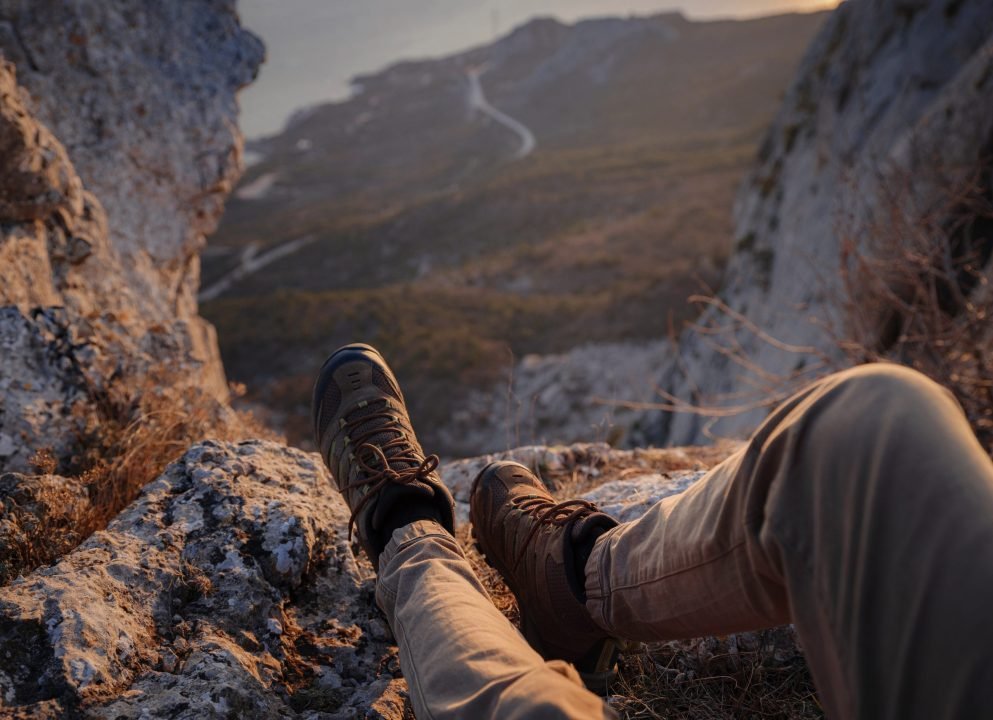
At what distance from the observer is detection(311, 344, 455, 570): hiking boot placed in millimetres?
1986

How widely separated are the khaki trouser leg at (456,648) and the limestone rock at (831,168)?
3.33 m

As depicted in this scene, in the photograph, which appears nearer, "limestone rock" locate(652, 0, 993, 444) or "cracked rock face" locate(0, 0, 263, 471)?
"cracked rock face" locate(0, 0, 263, 471)

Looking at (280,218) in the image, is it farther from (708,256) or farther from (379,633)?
(379,633)

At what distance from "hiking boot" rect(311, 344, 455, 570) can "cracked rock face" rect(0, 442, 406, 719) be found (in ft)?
0.73

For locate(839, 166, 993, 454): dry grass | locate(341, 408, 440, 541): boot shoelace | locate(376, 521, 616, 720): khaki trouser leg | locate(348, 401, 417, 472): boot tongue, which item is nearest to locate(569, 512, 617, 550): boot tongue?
locate(376, 521, 616, 720): khaki trouser leg

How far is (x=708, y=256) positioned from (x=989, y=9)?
10.5 meters

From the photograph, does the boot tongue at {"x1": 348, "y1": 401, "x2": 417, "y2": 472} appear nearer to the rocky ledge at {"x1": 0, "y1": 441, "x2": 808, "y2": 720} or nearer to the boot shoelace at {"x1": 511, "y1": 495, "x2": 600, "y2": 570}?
the rocky ledge at {"x1": 0, "y1": 441, "x2": 808, "y2": 720}

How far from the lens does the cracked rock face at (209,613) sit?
1.44m

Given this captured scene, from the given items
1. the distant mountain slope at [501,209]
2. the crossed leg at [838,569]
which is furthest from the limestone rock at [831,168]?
the distant mountain slope at [501,209]

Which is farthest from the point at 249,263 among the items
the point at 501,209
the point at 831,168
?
the point at 831,168

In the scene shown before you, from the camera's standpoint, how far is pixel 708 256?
1667 centimetres

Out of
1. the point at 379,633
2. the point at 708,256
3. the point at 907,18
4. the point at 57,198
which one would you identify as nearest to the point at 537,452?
the point at 379,633

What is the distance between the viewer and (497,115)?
5416 cm

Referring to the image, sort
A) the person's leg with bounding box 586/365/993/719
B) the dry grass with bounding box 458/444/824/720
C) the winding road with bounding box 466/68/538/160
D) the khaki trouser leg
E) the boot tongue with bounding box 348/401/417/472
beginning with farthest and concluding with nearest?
the winding road with bounding box 466/68/538/160
the boot tongue with bounding box 348/401/417/472
the dry grass with bounding box 458/444/824/720
the khaki trouser leg
the person's leg with bounding box 586/365/993/719
